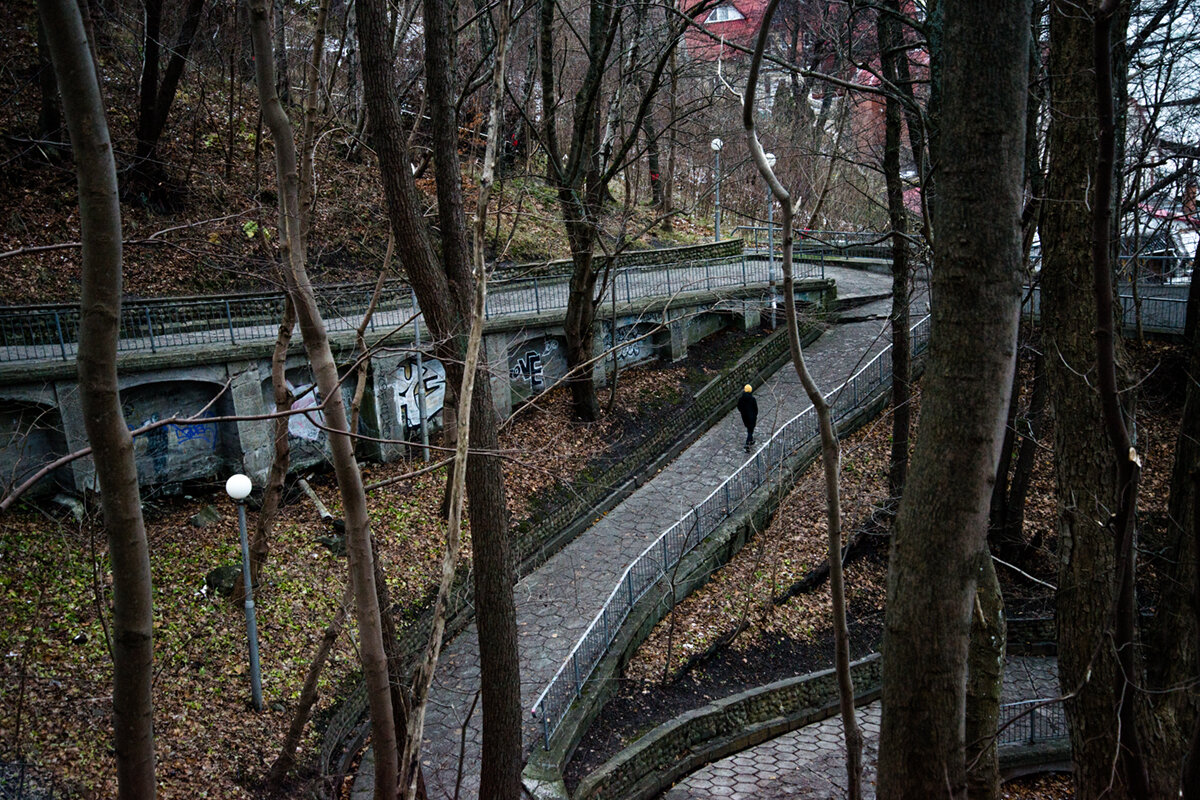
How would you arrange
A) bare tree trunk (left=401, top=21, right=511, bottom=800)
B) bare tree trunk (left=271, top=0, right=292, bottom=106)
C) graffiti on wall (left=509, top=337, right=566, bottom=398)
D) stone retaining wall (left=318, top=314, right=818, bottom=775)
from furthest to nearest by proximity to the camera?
1. graffiti on wall (left=509, top=337, right=566, bottom=398)
2. bare tree trunk (left=271, top=0, right=292, bottom=106)
3. stone retaining wall (left=318, top=314, right=818, bottom=775)
4. bare tree trunk (left=401, top=21, right=511, bottom=800)

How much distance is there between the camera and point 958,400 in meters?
3.57

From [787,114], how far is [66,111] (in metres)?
32.0

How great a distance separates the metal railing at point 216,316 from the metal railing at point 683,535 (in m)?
5.95

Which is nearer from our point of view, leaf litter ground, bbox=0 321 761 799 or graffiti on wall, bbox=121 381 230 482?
leaf litter ground, bbox=0 321 761 799

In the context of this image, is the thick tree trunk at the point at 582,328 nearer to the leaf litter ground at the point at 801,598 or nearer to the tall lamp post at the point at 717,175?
the tall lamp post at the point at 717,175

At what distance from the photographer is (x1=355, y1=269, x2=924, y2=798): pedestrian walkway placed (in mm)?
10703

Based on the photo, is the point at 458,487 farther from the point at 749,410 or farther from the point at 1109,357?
the point at 749,410

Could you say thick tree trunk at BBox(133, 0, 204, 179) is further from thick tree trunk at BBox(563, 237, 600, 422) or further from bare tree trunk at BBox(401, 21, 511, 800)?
bare tree trunk at BBox(401, 21, 511, 800)

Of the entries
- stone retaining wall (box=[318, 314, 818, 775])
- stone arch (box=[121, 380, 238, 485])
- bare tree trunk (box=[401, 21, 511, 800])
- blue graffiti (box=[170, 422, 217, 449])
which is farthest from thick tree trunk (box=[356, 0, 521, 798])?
blue graffiti (box=[170, 422, 217, 449])

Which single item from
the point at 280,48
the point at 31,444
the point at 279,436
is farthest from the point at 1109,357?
the point at 280,48

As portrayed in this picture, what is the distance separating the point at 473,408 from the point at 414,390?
986 centimetres

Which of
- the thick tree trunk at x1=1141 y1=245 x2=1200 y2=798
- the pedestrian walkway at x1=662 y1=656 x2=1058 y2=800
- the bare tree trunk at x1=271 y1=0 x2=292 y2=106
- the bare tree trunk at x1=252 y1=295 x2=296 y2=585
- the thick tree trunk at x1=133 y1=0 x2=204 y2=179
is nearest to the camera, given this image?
the thick tree trunk at x1=1141 y1=245 x2=1200 y2=798


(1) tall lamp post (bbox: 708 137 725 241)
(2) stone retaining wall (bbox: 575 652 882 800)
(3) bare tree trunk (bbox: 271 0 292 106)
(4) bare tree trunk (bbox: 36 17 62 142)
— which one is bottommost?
(2) stone retaining wall (bbox: 575 652 882 800)

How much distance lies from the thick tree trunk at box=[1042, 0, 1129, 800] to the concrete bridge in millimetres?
4771
